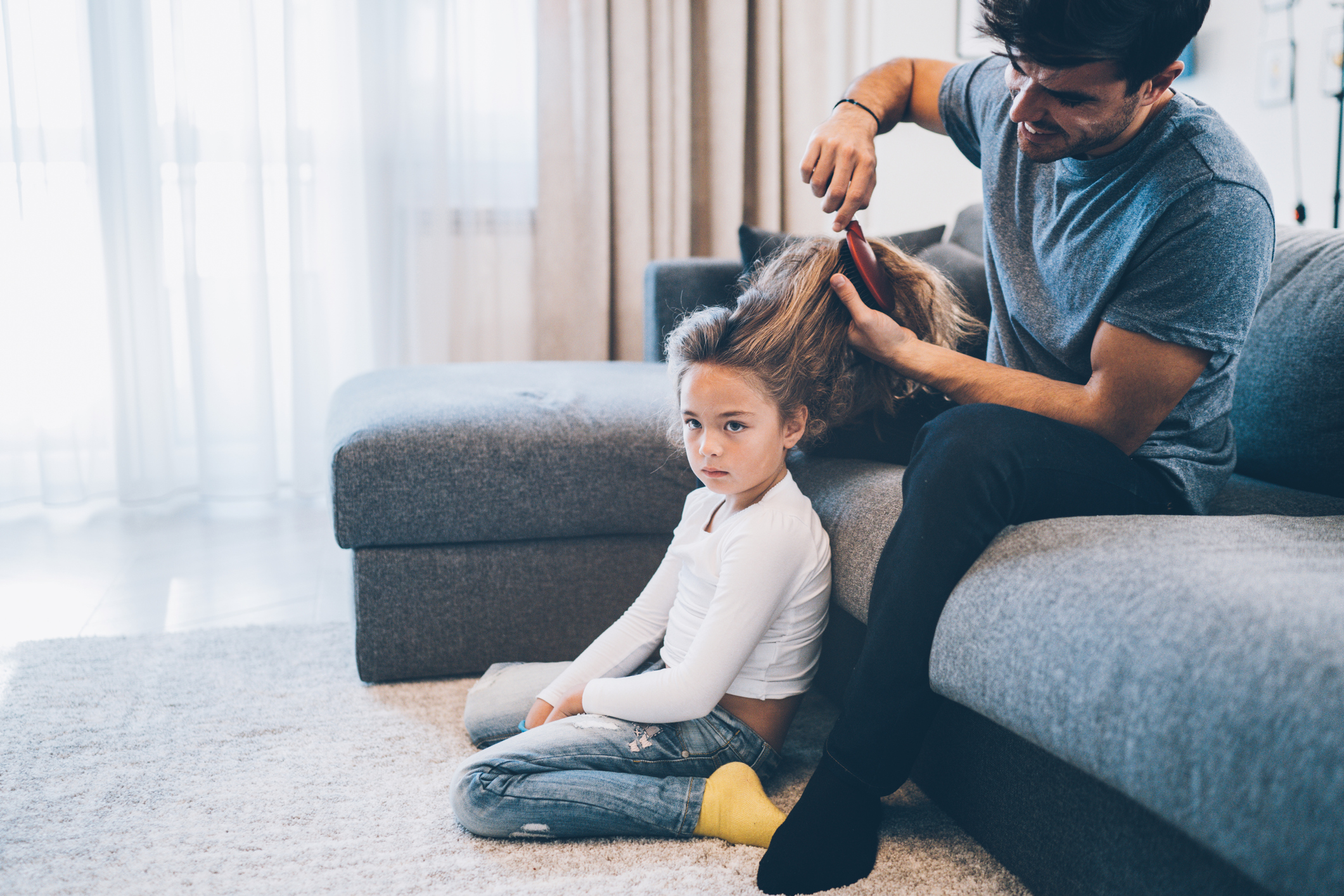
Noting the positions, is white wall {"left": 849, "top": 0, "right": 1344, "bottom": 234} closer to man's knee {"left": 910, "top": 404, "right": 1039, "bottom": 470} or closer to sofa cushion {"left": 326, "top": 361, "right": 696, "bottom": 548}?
sofa cushion {"left": 326, "top": 361, "right": 696, "bottom": 548}

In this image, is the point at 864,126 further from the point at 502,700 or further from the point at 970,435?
the point at 502,700

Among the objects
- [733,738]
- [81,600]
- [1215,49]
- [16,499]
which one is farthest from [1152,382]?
[16,499]

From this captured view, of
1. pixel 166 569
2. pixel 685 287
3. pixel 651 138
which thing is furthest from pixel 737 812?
pixel 651 138

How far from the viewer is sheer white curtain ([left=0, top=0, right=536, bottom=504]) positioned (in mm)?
2430

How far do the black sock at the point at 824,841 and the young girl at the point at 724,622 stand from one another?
0.27ft

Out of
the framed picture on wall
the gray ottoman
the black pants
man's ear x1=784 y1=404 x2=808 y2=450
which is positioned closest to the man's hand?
man's ear x1=784 y1=404 x2=808 y2=450

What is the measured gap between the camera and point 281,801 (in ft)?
3.70

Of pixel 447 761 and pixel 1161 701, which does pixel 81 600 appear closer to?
pixel 447 761

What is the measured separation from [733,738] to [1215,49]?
2.71m

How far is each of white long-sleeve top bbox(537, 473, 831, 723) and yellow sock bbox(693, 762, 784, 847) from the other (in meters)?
0.09

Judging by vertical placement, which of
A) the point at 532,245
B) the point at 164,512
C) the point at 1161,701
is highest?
the point at 532,245

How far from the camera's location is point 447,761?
4.05 feet

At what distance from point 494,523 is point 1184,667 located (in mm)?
1013

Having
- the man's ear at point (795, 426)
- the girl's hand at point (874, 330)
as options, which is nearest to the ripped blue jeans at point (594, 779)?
the man's ear at point (795, 426)
